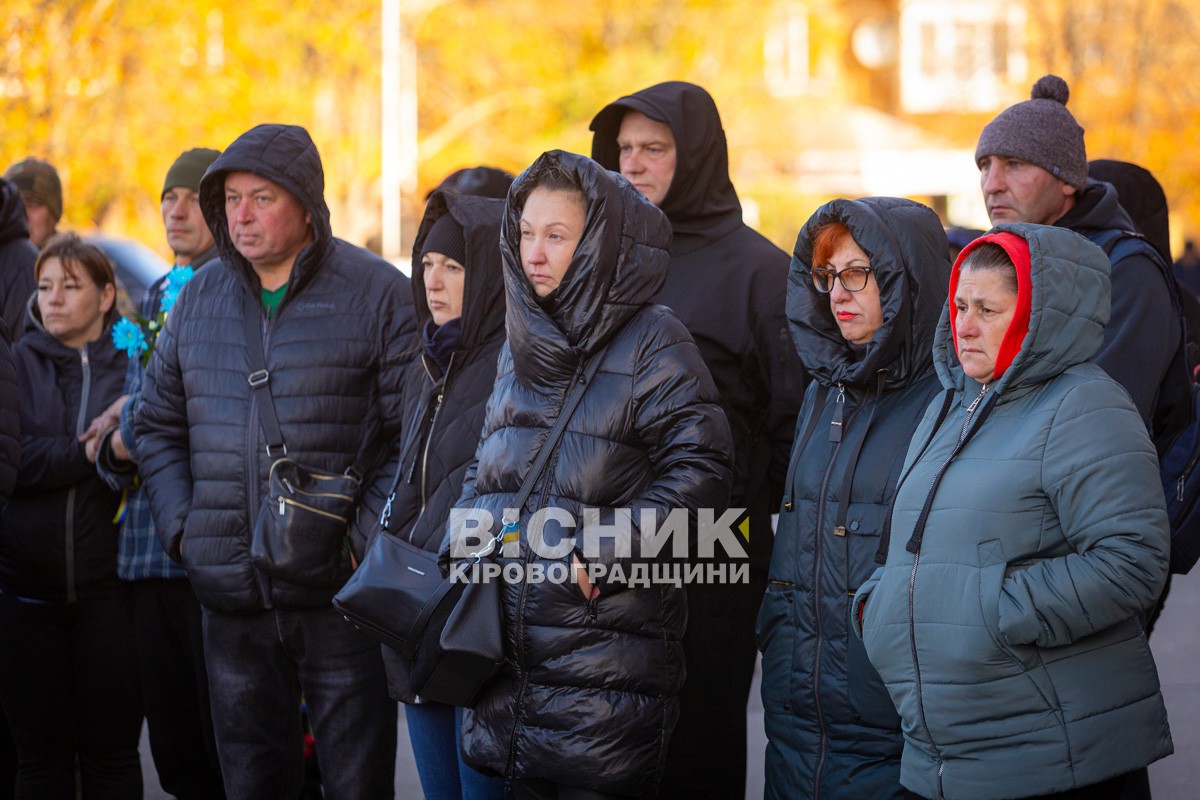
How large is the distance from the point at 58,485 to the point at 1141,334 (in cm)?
367

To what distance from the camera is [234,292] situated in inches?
193

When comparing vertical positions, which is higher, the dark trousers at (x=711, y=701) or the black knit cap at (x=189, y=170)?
the black knit cap at (x=189, y=170)

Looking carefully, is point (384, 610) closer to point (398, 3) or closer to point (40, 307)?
point (40, 307)

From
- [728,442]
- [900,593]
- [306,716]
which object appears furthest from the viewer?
[306,716]

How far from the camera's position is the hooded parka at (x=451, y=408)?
4.28 m

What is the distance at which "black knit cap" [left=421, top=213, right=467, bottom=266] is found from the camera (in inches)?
178

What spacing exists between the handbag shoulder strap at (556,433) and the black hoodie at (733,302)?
0.99 metres

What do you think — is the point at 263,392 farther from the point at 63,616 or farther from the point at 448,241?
the point at 63,616

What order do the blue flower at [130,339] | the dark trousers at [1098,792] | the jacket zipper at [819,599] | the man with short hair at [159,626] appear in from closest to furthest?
the dark trousers at [1098,792], the jacket zipper at [819,599], the man with short hair at [159,626], the blue flower at [130,339]

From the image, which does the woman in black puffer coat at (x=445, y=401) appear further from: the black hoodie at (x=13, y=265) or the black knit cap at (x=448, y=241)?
the black hoodie at (x=13, y=265)

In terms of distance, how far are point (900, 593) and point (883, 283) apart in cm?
89

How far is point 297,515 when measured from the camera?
4.53 metres

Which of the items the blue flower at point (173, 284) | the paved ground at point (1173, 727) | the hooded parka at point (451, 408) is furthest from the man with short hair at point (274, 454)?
the paved ground at point (1173, 727)

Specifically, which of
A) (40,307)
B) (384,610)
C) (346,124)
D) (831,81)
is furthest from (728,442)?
(831,81)
